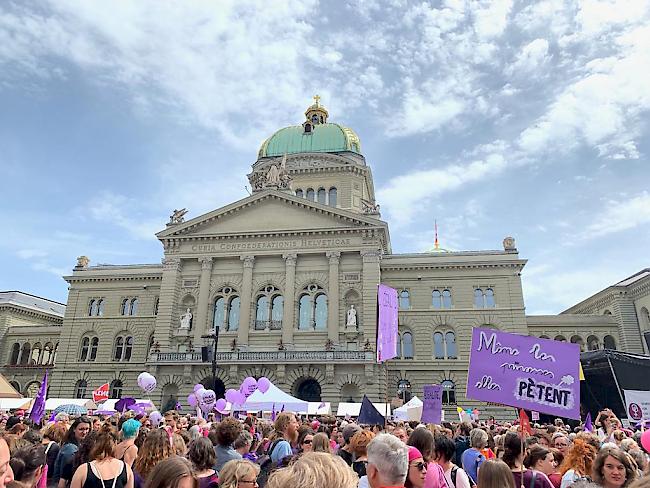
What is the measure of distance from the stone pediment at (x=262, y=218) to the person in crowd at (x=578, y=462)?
34880mm

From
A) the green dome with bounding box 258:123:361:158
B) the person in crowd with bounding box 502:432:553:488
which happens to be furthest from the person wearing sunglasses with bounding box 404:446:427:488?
the green dome with bounding box 258:123:361:158

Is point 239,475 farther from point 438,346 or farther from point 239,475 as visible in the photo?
point 438,346

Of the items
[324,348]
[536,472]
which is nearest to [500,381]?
[536,472]

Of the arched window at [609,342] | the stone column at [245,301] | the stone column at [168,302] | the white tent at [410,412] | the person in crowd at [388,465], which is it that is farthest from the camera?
the arched window at [609,342]

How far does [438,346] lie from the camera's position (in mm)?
42406

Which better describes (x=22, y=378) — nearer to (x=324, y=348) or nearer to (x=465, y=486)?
(x=324, y=348)

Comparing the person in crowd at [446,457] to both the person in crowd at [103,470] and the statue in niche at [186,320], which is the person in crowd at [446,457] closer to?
the person in crowd at [103,470]

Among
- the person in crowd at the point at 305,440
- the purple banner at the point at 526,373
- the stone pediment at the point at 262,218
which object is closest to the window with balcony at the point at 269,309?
the stone pediment at the point at 262,218

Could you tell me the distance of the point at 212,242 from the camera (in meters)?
43.3

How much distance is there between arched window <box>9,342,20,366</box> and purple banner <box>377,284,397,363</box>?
2037 inches

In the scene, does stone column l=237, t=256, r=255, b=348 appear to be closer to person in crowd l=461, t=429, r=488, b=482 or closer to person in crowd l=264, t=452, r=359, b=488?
person in crowd l=461, t=429, r=488, b=482

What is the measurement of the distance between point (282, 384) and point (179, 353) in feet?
28.6

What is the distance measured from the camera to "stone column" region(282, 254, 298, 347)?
39.4 metres

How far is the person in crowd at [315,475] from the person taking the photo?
2744 millimetres
